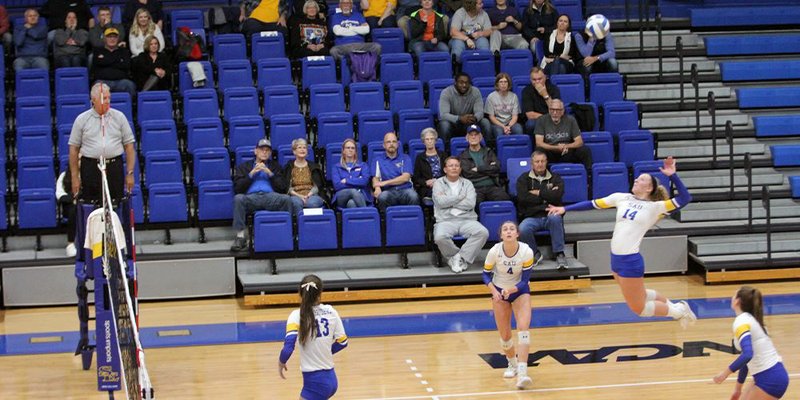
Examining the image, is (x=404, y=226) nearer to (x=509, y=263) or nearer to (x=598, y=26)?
(x=509, y=263)

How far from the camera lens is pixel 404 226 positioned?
52.2 ft

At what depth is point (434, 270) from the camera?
1599cm

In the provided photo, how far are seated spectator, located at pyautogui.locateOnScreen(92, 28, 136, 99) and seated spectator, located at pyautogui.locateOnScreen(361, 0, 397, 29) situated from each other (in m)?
3.97

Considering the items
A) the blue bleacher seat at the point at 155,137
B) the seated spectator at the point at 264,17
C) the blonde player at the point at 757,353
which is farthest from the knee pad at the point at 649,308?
the seated spectator at the point at 264,17

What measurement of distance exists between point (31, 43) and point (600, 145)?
28.0 feet

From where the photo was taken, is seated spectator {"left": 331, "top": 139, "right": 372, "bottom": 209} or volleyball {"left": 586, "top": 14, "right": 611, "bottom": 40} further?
volleyball {"left": 586, "top": 14, "right": 611, "bottom": 40}

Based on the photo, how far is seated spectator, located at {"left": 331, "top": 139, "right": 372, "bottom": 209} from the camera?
1617 centimetres

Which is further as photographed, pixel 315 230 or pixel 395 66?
pixel 395 66

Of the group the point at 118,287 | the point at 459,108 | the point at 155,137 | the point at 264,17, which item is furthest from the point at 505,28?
the point at 118,287

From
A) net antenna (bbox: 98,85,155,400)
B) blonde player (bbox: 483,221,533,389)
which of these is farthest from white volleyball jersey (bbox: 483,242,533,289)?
net antenna (bbox: 98,85,155,400)

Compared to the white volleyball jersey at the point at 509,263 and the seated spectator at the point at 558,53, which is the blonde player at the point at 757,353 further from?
the seated spectator at the point at 558,53

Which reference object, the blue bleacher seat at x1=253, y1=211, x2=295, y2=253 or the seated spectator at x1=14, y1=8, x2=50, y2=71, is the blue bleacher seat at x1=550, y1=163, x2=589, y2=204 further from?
the seated spectator at x1=14, y1=8, x2=50, y2=71

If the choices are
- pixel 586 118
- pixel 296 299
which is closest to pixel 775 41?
pixel 586 118

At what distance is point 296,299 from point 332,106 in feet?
11.0
